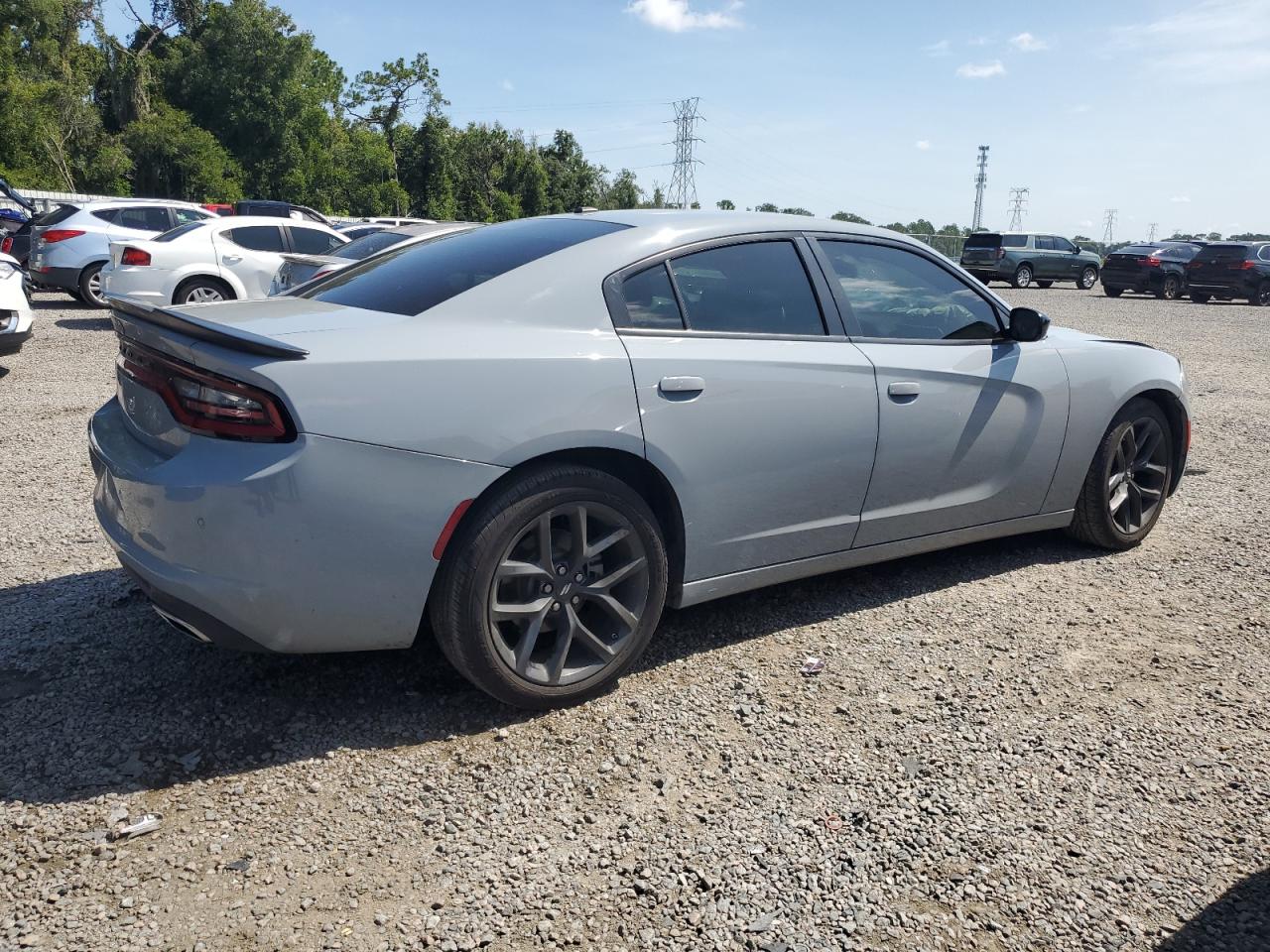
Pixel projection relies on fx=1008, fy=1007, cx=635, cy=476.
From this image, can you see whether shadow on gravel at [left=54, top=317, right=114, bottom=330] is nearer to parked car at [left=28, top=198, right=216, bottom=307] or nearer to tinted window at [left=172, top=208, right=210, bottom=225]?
parked car at [left=28, top=198, right=216, bottom=307]

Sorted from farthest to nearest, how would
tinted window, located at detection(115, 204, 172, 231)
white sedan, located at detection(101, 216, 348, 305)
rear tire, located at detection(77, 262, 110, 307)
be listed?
tinted window, located at detection(115, 204, 172, 231) → rear tire, located at detection(77, 262, 110, 307) → white sedan, located at detection(101, 216, 348, 305)

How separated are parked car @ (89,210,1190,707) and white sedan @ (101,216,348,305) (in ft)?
29.9

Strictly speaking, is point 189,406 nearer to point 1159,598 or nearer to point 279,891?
point 279,891

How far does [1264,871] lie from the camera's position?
2559 millimetres

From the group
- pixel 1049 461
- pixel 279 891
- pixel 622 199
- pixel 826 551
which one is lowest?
pixel 279 891

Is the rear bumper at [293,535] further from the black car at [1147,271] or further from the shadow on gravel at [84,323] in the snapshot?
the black car at [1147,271]

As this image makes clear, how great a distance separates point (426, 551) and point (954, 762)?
1.69m

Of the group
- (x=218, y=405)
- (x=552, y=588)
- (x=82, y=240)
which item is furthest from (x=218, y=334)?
(x=82, y=240)

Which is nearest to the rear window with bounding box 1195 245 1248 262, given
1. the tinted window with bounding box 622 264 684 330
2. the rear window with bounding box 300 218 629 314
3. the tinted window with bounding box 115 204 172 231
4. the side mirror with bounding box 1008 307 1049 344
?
the tinted window with bounding box 115 204 172 231

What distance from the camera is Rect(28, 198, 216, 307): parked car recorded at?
47.9ft

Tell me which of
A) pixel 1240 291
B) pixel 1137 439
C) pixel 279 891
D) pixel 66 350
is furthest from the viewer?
pixel 1240 291

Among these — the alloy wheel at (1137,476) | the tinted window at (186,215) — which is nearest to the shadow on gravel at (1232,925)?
the alloy wheel at (1137,476)

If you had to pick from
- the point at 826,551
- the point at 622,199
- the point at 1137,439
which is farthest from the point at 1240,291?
the point at 622,199

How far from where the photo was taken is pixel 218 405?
2.80 metres
